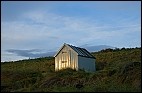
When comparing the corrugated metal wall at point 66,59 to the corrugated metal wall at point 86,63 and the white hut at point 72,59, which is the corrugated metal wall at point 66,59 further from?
the corrugated metal wall at point 86,63

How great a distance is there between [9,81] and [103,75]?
8.78 m

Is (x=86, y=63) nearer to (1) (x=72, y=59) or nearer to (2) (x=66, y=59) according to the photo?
(1) (x=72, y=59)

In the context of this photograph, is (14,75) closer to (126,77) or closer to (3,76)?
(3,76)

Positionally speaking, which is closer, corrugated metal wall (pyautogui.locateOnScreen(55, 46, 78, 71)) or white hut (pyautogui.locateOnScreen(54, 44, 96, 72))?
white hut (pyautogui.locateOnScreen(54, 44, 96, 72))

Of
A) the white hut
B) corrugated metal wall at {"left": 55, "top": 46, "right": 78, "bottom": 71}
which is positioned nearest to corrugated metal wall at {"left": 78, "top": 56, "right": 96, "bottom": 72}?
the white hut

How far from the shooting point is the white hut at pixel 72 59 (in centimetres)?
3741

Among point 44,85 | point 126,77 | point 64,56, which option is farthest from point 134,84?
point 64,56

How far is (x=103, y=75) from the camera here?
27453mm

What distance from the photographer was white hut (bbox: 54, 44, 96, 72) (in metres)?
37.4

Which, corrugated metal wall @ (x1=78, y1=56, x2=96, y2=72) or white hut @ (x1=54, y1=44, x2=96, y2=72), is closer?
white hut @ (x1=54, y1=44, x2=96, y2=72)

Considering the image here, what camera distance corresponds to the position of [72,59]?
37.6 meters

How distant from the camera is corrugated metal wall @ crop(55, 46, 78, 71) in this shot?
123 ft

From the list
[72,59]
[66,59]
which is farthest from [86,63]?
[66,59]

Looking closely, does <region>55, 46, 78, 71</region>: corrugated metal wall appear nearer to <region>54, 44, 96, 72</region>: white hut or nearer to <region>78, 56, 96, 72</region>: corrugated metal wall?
<region>54, 44, 96, 72</region>: white hut
